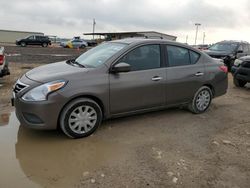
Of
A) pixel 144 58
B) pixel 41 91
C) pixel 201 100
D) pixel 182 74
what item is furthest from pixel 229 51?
pixel 41 91

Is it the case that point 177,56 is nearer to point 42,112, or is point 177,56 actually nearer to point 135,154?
point 135,154

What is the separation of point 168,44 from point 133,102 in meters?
1.46

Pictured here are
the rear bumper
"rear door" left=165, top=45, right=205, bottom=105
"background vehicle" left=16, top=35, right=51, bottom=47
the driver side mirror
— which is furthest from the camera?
"background vehicle" left=16, top=35, right=51, bottom=47

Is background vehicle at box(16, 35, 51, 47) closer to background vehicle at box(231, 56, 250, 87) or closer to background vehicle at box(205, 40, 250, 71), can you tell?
background vehicle at box(205, 40, 250, 71)

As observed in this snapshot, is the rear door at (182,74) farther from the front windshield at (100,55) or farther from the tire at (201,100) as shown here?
the front windshield at (100,55)

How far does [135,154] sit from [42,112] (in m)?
1.52

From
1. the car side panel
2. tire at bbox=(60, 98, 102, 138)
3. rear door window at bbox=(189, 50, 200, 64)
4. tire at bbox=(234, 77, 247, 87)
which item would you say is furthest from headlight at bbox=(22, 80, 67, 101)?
tire at bbox=(234, 77, 247, 87)

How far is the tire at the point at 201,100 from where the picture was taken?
6008mm

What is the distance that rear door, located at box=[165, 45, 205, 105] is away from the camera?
5.50 m

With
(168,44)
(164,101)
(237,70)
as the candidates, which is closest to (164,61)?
(168,44)

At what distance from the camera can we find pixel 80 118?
4469mm

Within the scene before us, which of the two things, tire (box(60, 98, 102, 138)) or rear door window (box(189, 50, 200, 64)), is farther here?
rear door window (box(189, 50, 200, 64))

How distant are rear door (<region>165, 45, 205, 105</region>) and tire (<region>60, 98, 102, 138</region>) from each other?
164 cm

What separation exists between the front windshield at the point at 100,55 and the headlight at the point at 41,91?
899 millimetres
